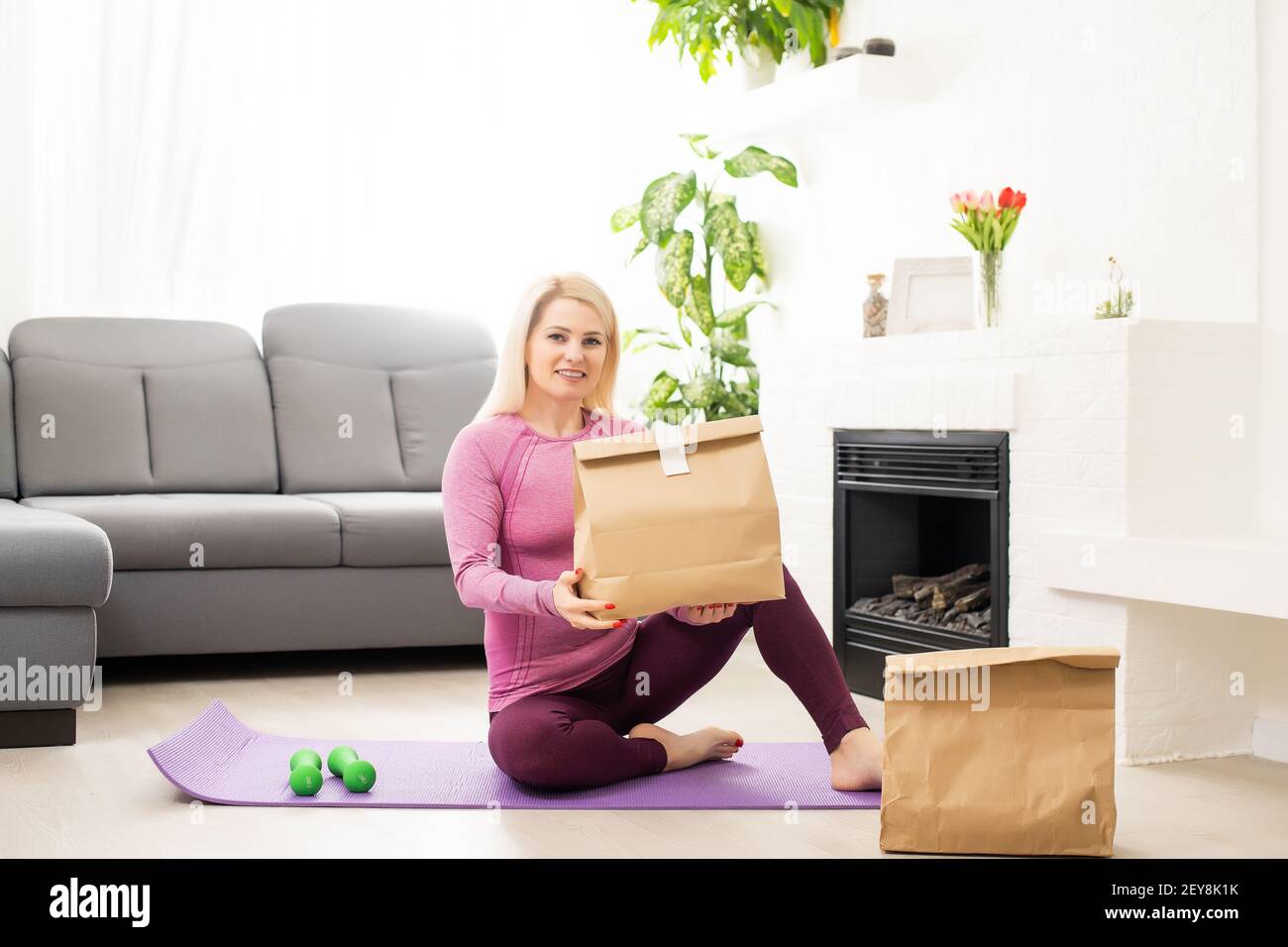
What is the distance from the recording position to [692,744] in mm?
2686

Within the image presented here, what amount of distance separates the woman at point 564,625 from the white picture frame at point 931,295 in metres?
1.25

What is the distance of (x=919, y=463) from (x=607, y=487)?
144cm

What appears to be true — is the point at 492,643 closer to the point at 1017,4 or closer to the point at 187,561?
the point at 187,561

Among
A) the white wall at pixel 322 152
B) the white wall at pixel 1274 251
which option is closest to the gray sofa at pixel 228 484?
the white wall at pixel 322 152

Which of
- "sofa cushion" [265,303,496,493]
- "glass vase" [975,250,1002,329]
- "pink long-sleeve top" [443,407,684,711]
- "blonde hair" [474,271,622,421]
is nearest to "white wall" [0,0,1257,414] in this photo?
"glass vase" [975,250,1002,329]

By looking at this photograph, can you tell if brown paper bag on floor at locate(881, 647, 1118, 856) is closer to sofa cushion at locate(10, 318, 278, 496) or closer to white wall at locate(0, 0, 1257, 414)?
white wall at locate(0, 0, 1257, 414)

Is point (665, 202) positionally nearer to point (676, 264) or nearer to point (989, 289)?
point (676, 264)

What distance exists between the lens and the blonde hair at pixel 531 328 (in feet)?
8.07

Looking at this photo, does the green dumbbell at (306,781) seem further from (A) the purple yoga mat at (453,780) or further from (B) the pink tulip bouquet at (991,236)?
(B) the pink tulip bouquet at (991,236)

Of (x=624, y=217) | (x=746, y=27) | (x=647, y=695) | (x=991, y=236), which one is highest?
(x=746, y=27)

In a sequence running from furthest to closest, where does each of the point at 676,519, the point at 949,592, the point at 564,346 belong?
the point at 949,592 < the point at 564,346 < the point at 676,519

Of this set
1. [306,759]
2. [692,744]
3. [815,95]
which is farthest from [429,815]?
[815,95]

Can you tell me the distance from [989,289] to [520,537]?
1.48 meters

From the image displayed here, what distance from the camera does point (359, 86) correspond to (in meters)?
4.91
